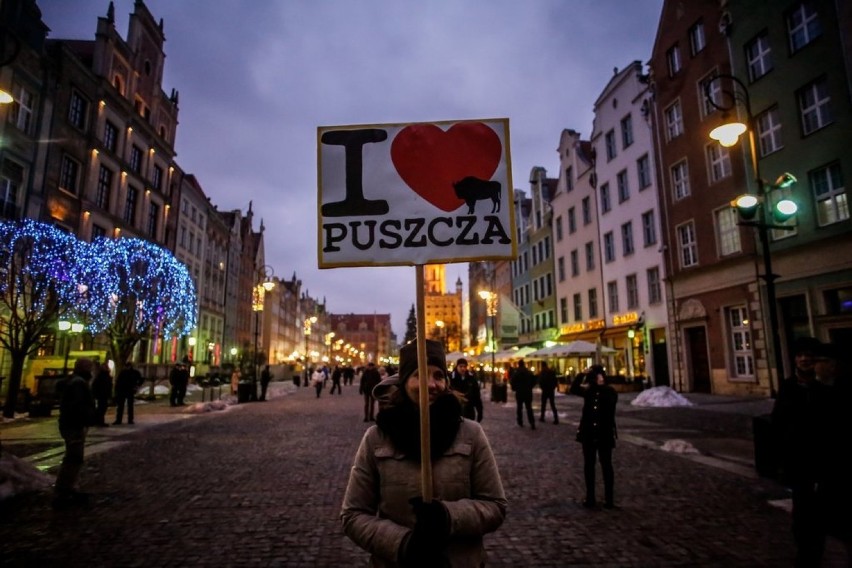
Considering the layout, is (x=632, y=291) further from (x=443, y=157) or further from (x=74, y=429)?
(x=443, y=157)

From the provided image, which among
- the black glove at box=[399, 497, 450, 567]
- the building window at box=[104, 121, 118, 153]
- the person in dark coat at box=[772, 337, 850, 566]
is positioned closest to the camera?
the black glove at box=[399, 497, 450, 567]

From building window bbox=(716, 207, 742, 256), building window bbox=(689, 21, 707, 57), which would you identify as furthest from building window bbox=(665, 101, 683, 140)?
building window bbox=(716, 207, 742, 256)

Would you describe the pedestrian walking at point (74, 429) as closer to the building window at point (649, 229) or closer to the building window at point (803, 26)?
the building window at point (803, 26)

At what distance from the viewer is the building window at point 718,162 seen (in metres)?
23.2

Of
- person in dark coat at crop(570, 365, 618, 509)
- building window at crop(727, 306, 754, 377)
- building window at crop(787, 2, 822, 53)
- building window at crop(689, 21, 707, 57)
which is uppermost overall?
building window at crop(689, 21, 707, 57)

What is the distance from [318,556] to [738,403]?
64.6ft

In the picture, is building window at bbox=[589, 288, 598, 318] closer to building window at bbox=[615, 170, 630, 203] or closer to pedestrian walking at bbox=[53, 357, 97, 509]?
building window at bbox=[615, 170, 630, 203]

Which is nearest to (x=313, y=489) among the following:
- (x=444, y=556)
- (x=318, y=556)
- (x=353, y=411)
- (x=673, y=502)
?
(x=318, y=556)

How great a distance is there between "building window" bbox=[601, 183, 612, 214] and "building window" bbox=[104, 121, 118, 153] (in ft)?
107

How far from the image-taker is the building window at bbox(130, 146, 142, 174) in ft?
121

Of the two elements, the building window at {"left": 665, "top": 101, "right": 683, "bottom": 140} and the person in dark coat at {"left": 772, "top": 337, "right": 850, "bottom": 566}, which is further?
the building window at {"left": 665, "top": 101, "right": 683, "bottom": 140}

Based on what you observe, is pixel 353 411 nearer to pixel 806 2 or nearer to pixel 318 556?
pixel 318 556

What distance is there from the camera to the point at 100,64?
107 feet

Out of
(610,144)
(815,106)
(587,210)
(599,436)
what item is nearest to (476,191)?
(599,436)
